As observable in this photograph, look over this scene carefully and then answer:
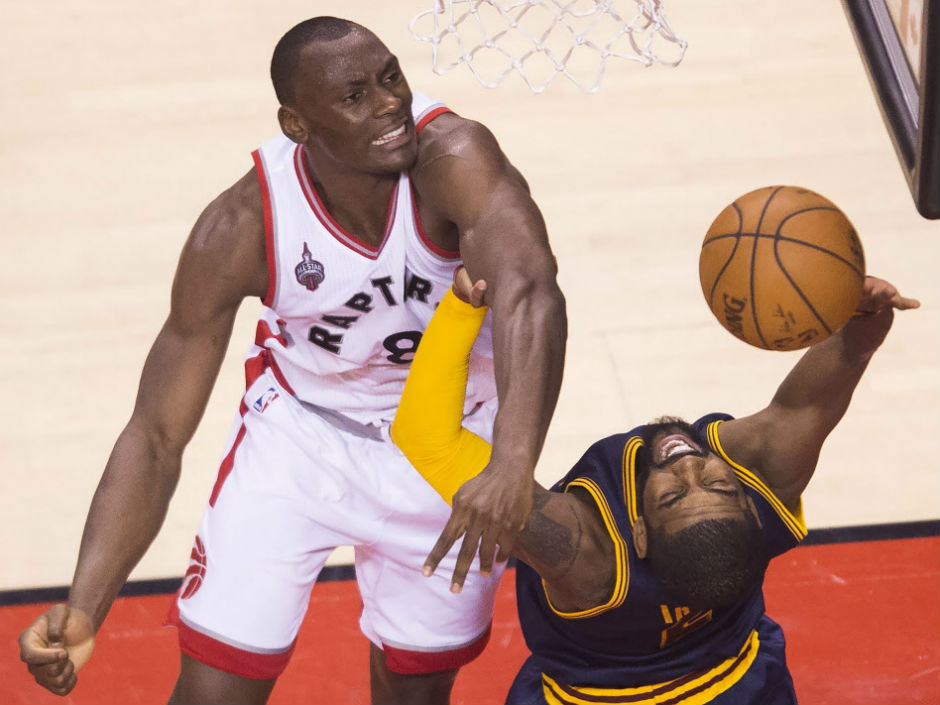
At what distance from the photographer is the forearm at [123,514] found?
3059 millimetres

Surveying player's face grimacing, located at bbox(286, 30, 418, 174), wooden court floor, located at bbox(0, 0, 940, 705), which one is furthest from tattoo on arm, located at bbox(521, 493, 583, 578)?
wooden court floor, located at bbox(0, 0, 940, 705)

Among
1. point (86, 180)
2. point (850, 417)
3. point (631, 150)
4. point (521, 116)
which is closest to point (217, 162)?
point (86, 180)

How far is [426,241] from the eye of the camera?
3012 mm

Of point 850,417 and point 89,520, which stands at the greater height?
point 89,520

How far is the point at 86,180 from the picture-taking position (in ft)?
20.4

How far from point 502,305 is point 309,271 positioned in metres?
0.55

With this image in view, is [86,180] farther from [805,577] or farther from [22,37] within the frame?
[805,577]

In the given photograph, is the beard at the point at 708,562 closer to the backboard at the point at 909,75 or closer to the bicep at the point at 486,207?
the bicep at the point at 486,207

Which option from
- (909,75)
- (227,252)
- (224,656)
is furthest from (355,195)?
(909,75)

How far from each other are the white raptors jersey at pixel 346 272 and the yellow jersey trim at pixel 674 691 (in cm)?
78

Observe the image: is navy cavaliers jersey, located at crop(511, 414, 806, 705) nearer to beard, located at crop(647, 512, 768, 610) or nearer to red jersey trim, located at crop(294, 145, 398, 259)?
beard, located at crop(647, 512, 768, 610)

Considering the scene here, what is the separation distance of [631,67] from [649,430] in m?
4.00

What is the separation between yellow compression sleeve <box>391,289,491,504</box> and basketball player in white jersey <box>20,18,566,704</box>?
0.41 feet

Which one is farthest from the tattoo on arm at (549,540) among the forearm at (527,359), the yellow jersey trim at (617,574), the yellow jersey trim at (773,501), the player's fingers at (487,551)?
the yellow jersey trim at (773,501)
